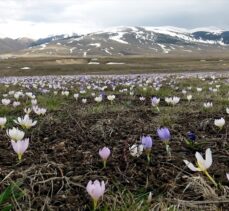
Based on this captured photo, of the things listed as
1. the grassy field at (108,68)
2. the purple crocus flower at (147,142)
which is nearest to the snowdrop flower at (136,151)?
the purple crocus flower at (147,142)

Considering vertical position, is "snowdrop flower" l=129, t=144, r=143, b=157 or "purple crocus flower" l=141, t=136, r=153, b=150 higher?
"purple crocus flower" l=141, t=136, r=153, b=150

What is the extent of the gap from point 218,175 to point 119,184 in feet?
2.61

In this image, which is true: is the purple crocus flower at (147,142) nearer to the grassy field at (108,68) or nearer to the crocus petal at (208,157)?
the crocus petal at (208,157)

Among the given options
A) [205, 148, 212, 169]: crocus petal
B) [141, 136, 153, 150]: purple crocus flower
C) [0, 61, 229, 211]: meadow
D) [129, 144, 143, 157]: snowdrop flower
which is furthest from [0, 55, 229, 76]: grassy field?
[205, 148, 212, 169]: crocus petal

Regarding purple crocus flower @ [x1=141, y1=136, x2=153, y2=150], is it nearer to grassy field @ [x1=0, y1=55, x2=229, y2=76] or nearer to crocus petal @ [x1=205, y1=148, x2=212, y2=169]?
crocus petal @ [x1=205, y1=148, x2=212, y2=169]

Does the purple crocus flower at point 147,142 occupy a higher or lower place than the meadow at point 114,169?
higher

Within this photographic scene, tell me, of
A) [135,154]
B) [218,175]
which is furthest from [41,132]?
[218,175]

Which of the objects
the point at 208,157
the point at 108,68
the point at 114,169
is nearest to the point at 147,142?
the point at 114,169

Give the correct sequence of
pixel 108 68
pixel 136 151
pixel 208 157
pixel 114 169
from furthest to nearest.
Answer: pixel 108 68 → pixel 136 151 → pixel 114 169 → pixel 208 157

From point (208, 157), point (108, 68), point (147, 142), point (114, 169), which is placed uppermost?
point (208, 157)

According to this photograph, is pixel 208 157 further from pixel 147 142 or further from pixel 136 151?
pixel 136 151

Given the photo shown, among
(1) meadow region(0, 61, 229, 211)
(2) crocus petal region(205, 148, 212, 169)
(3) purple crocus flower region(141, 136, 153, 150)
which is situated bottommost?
(1) meadow region(0, 61, 229, 211)

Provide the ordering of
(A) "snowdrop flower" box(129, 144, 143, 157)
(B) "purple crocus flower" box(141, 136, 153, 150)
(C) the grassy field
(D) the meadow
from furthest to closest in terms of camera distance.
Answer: (C) the grassy field → (A) "snowdrop flower" box(129, 144, 143, 157) → (B) "purple crocus flower" box(141, 136, 153, 150) → (D) the meadow

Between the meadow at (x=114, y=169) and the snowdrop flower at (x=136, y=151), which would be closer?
the meadow at (x=114, y=169)
